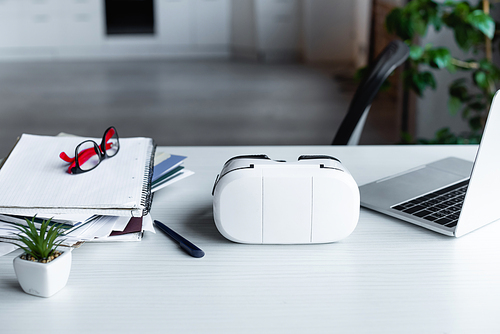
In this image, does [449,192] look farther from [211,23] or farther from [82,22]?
[82,22]

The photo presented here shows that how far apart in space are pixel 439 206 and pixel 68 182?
533 millimetres

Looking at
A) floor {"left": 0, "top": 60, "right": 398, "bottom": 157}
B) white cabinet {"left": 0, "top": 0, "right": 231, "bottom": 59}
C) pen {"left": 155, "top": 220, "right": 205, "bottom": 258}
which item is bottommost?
floor {"left": 0, "top": 60, "right": 398, "bottom": 157}

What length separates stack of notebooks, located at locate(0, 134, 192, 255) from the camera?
2.05ft

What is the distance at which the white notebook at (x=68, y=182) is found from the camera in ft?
2.07

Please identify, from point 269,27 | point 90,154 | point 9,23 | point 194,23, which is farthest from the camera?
point 194,23

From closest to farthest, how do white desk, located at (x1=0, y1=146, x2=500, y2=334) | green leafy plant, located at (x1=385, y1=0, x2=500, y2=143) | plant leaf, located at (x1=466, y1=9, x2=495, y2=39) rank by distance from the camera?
white desk, located at (x1=0, y1=146, x2=500, y2=334) < plant leaf, located at (x1=466, y1=9, x2=495, y2=39) < green leafy plant, located at (x1=385, y1=0, x2=500, y2=143)

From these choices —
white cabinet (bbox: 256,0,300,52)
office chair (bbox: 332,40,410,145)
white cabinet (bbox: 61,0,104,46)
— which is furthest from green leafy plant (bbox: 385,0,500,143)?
white cabinet (bbox: 61,0,104,46)

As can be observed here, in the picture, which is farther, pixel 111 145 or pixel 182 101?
pixel 182 101

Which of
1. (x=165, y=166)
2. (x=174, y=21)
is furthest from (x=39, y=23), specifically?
(x=165, y=166)

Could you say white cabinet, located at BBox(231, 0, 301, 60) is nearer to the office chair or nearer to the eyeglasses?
the office chair

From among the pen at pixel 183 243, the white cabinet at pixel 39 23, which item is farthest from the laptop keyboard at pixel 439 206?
the white cabinet at pixel 39 23

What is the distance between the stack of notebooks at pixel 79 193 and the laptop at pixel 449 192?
34 cm

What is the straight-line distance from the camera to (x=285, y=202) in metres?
0.61

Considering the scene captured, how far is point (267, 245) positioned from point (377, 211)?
0.20 meters
